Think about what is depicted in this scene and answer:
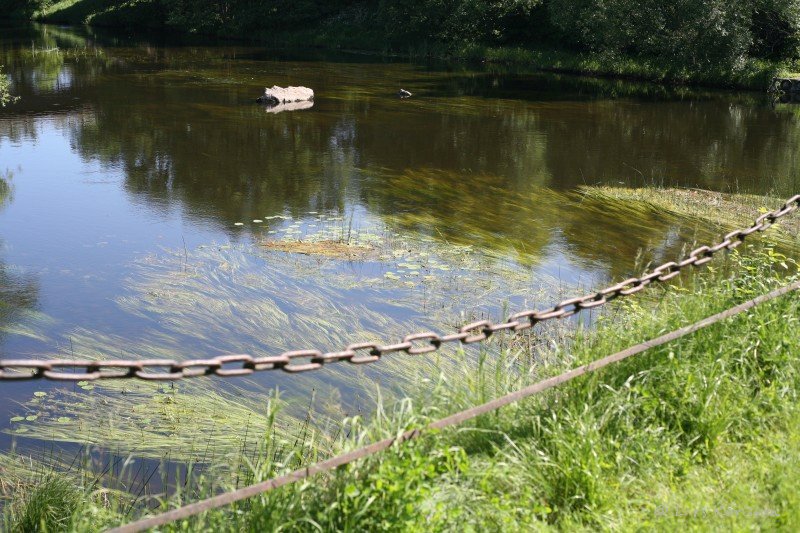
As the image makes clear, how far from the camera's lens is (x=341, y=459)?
287 cm

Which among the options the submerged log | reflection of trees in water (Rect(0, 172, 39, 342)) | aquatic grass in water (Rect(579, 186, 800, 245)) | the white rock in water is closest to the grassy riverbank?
reflection of trees in water (Rect(0, 172, 39, 342))

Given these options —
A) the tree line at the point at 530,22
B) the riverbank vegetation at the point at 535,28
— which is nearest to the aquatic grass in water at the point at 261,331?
the riverbank vegetation at the point at 535,28

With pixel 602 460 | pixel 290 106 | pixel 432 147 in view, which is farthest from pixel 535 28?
pixel 602 460

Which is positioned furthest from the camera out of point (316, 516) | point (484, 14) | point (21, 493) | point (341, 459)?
point (484, 14)

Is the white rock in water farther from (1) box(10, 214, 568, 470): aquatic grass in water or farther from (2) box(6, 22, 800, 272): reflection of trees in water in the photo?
(1) box(10, 214, 568, 470): aquatic grass in water

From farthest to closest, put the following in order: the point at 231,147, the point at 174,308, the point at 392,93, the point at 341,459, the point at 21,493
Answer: the point at 392,93, the point at 231,147, the point at 174,308, the point at 21,493, the point at 341,459

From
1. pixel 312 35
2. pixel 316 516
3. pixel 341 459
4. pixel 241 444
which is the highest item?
pixel 312 35

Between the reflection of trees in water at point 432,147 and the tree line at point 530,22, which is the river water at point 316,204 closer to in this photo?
the reflection of trees in water at point 432,147

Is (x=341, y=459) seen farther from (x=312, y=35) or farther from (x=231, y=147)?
(x=312, y=35)

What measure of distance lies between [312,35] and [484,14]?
9449 millimetres

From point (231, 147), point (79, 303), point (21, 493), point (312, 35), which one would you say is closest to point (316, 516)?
point (21, 493)

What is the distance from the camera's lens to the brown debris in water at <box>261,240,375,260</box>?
9516 mm

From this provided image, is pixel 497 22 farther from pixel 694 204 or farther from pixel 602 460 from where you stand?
pixel 602 460

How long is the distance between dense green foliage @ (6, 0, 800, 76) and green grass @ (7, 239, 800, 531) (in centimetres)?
2330
